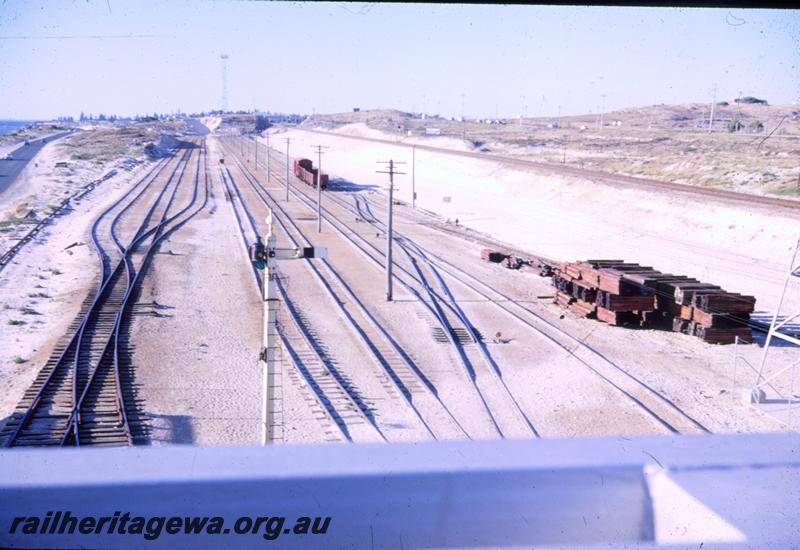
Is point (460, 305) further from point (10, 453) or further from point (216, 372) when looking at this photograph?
point (10, 453)

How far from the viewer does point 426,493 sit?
1883 millimetres

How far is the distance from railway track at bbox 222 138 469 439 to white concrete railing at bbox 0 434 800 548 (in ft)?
30.1

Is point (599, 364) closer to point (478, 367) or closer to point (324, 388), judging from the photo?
point (478, 367)

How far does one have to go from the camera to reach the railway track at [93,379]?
10734 millimetres

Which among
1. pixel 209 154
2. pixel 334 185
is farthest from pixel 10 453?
pixel 209 154

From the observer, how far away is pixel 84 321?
16422mm

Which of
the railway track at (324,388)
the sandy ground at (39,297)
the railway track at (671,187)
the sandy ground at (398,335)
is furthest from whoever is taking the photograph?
the railway track at (671,187)

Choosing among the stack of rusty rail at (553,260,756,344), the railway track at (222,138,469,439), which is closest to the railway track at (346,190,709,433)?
the stack of rusty rail at (553,260,756,344)

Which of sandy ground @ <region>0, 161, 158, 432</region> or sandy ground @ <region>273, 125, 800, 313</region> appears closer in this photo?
sandy ground @ <region>0, 161, 158, 432</region>

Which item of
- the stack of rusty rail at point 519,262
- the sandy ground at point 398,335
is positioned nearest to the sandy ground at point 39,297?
the sandy ground at point 398,335

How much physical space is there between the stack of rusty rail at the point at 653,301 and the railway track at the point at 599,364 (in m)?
1.44

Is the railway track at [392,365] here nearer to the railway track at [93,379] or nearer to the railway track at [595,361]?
the railway track at [595,361]

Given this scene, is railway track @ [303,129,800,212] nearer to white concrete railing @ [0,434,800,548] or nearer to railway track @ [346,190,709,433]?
railway track @ [346,190,709,433]

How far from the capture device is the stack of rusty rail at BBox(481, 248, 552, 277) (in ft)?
82.1
